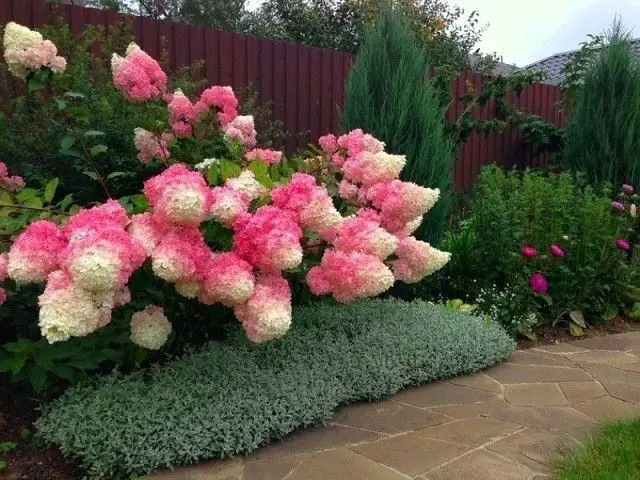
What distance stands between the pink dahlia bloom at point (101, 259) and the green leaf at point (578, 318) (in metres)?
3.90

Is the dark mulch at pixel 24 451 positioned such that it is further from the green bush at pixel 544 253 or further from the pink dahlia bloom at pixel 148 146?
the green bush at pixel 544 253

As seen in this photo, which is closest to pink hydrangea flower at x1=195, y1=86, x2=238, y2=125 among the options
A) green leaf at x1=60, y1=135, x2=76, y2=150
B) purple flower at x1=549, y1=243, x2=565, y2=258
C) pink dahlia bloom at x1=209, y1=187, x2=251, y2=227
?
green leaf at x1=60, y1=135, x2=76, y2=150

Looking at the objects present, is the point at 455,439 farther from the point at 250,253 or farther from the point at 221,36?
the point at 221,36

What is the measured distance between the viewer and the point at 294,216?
273 centimetres

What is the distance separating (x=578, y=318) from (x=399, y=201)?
2.80 m

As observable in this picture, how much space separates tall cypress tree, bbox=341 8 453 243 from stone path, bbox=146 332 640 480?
1659mm

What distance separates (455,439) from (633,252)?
14.0 feet

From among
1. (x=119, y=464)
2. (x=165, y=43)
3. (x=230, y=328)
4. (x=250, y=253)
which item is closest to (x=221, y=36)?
(x=165, y=43)

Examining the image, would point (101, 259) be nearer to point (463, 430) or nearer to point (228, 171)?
point (228, 171)

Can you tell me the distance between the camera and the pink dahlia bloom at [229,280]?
2.48 metres

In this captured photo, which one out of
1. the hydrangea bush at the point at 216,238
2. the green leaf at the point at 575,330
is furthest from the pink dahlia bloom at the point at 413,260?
the green leaf at the point at 575,330

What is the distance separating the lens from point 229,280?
2484 mm

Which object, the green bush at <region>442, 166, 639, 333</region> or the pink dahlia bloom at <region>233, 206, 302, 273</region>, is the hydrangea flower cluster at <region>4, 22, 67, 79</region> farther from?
the green bush at <region>442, 166, 639, 333</region>

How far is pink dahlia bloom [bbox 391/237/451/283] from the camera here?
3260 millimetres
